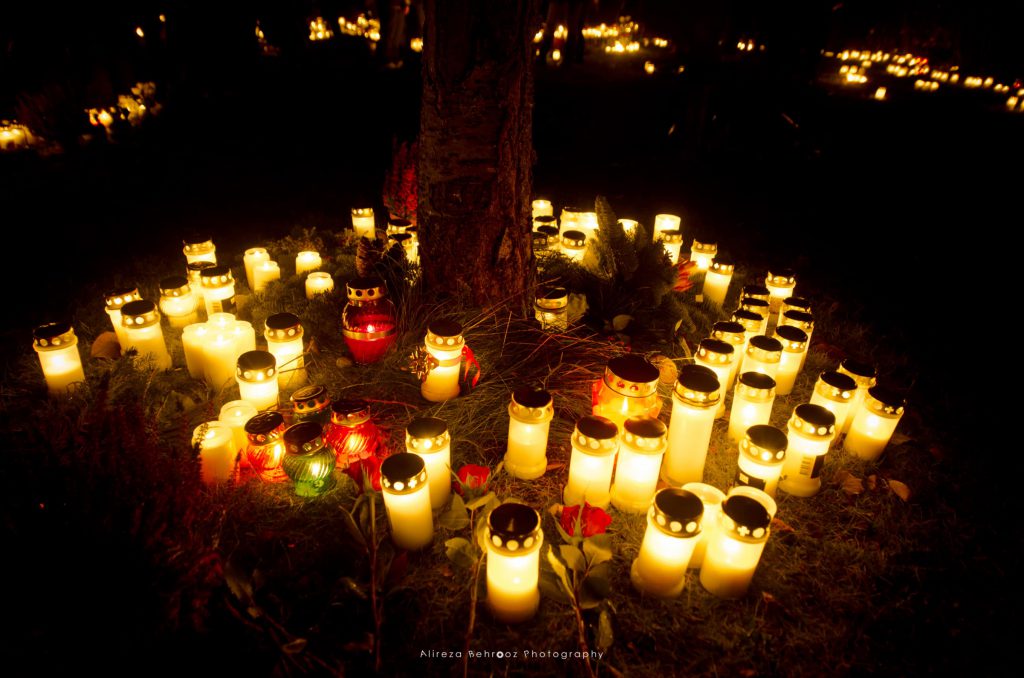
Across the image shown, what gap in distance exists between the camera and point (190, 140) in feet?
25.2

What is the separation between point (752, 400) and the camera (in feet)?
8.70

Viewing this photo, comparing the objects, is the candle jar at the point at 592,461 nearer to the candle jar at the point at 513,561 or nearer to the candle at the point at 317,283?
the candle jar at the point at 513,561

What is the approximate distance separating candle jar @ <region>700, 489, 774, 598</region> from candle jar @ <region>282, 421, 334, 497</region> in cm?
155

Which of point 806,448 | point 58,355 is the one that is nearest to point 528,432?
point 806,448

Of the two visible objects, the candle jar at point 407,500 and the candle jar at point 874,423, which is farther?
the candle jar at point 874,423

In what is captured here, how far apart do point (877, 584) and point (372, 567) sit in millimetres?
1956

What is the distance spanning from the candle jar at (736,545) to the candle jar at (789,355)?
1.31 m

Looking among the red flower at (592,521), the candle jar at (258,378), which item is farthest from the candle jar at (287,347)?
the red flower at (592,521)

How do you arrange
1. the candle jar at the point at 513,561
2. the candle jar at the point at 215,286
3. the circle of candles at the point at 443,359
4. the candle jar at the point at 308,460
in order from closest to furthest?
the candle jar at the point at 513,561 → the candle jar at the point at 308,460 → the circle of candles at the point at 443,359 → the candle jar at the point at 215,286

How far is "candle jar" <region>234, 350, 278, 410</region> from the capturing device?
2664mm

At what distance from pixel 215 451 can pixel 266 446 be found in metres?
0.20

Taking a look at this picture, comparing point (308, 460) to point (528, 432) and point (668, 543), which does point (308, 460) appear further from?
point (668, 543)

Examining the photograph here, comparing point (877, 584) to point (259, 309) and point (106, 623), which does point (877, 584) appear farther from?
point (259, 309)

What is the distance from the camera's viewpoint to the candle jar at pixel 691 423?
236cm
